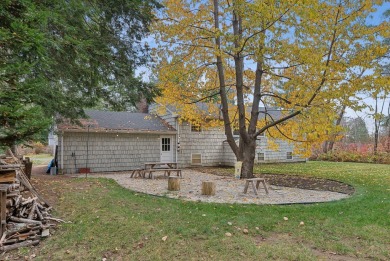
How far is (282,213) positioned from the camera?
559 centimetres

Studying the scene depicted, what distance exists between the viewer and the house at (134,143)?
41.8ft

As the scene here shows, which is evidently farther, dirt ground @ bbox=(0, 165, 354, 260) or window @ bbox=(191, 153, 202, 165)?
window @ bbox=(191, 153, 202, 165)

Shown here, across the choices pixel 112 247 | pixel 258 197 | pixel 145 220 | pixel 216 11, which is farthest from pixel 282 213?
pixel 216 11

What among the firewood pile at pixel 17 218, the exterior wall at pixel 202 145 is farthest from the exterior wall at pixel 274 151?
the firewood pile at pixel 17 218

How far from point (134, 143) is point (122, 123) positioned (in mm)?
1284

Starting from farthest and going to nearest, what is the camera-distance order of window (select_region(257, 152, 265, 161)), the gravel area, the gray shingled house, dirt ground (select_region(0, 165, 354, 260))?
1. window (select_region(257, 152, 265, 161))
2. the gray shingled house
3. the gravel area
4. dirt ground (select_region(0, 165, 354, 260))

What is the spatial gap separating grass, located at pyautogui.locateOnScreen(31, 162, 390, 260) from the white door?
8.57 metres

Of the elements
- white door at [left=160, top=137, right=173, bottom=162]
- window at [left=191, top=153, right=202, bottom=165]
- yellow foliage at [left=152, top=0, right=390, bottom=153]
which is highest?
yellow foliage at [left=152, top=0, right=390, bottom=153]

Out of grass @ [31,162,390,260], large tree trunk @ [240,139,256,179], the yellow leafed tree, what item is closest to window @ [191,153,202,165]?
the yellow leafed tree

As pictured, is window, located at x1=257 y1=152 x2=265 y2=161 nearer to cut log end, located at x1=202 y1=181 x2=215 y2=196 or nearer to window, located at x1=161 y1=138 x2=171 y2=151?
window, located at x1=161 y1=138 x2=171 y2=151

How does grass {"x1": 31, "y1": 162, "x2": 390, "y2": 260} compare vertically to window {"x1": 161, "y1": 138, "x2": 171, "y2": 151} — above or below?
below

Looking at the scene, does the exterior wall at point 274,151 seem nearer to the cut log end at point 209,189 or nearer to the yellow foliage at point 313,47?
the yellow foliage at point 313,47

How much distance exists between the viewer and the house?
12.7 meters

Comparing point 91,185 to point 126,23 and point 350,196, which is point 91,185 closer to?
point 126,23
